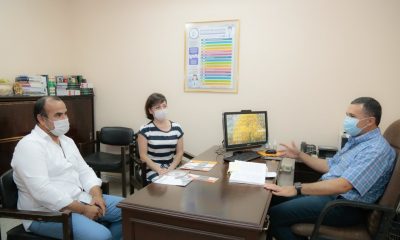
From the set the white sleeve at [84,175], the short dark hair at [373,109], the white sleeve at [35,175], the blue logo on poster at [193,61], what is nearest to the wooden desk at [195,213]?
the white sleeve at [35,175]

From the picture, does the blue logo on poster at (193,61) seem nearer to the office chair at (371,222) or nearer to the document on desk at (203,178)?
the document on desk at (203,178)

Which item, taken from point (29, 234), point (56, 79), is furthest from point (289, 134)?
point (56, 79)

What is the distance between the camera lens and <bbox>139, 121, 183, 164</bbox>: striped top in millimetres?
A: 2494

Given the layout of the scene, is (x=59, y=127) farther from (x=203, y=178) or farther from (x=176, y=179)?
(x=203, y=178)

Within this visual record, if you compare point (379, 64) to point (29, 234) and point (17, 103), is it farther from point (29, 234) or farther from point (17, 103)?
point (17, 103)

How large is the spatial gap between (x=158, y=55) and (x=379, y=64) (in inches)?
92.4

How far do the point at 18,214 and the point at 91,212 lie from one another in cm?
39

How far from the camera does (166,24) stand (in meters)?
3.28

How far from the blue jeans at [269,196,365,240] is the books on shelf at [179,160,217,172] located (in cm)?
54

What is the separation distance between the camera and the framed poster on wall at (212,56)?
10.0 ft

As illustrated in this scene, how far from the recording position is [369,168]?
159cm

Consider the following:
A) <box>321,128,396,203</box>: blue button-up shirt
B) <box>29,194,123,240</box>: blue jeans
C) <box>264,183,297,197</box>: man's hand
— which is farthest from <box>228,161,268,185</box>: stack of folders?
<box>29,194,123,240</box>: blue jeans

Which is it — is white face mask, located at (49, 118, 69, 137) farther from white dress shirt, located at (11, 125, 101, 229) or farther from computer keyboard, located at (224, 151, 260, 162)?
computer keyboard, located at (224, 151, 260, 162)

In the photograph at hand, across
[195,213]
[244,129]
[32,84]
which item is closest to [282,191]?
[195,213]
